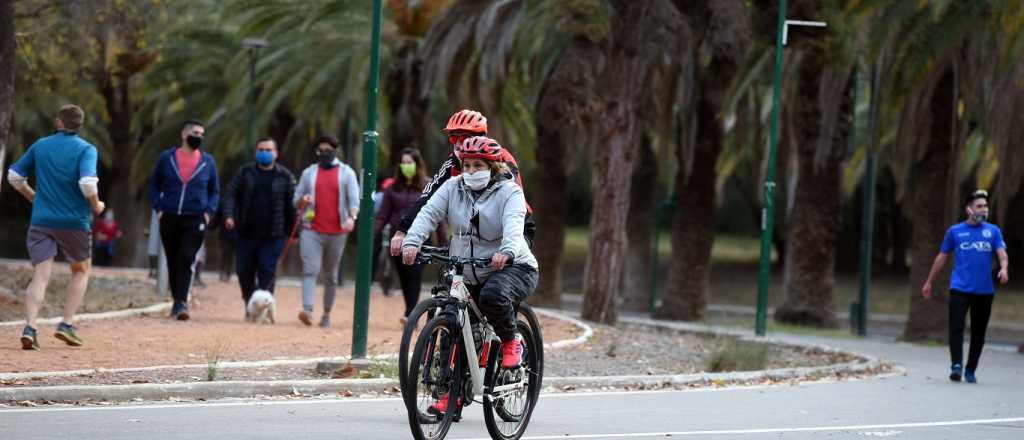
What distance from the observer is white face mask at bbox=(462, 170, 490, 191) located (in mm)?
9250

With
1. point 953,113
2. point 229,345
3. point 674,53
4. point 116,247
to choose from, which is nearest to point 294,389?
point 229,345

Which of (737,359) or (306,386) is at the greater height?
(306,386)

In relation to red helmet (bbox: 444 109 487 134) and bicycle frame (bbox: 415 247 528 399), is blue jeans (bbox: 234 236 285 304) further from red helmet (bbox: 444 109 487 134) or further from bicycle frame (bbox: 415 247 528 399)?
bicycle frame (bbox: 415 247 528 399)

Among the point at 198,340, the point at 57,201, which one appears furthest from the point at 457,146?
the point at 198,340

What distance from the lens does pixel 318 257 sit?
17719 millimetres

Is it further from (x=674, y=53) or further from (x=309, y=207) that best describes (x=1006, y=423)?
(x=674, y=53)

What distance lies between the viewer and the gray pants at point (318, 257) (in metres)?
17.7

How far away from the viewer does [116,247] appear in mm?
51094

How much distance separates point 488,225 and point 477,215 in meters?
0.08

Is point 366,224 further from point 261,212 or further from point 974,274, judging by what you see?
point 974,274

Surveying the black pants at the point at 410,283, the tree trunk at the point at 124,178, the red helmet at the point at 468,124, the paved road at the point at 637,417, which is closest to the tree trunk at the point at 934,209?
the paved road at the point at 637,417

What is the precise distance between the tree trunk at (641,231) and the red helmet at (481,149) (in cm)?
2438

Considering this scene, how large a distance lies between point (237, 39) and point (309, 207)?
19565mm

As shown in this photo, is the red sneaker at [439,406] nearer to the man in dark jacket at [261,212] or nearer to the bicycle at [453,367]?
the bicycle at [453,367]
